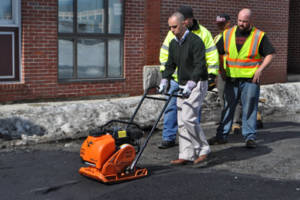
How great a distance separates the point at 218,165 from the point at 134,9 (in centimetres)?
547

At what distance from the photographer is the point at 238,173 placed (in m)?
6.56

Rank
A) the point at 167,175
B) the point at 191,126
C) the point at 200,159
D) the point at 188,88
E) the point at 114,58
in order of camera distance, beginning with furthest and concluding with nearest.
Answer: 1. the point at 114,58
2. the point at 200,159
3. the point at 191,126
4. the point at 188,88
5. the point at 167,175

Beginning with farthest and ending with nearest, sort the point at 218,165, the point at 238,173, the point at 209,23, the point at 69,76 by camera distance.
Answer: the point at 209,23 < the point at 69,76 < the point at 218,165 < the point at 238,173

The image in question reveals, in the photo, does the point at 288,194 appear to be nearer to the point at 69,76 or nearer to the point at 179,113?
the point at 179,113

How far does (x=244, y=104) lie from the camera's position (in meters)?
8.16

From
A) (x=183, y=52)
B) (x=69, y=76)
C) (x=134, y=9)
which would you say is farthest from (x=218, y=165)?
(x=134, y=9)

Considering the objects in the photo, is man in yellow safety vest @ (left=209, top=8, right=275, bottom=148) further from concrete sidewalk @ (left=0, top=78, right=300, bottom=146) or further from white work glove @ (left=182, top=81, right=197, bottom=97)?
concrete sidewalk @ (left=0, top=78, right=300, bottom=146)

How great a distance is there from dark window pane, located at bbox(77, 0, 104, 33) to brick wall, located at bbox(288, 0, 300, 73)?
31.7 ft

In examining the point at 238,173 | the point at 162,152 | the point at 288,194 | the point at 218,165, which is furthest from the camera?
the point at 162,152

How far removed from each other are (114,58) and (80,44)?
0.92 metres

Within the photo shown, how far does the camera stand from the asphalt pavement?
5629mm

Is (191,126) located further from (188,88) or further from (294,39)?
(294,39)

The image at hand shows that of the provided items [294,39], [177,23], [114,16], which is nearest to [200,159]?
[177,23]

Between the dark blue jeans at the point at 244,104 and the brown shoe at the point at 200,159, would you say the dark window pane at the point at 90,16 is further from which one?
the brown shoe at the point at 200,159
